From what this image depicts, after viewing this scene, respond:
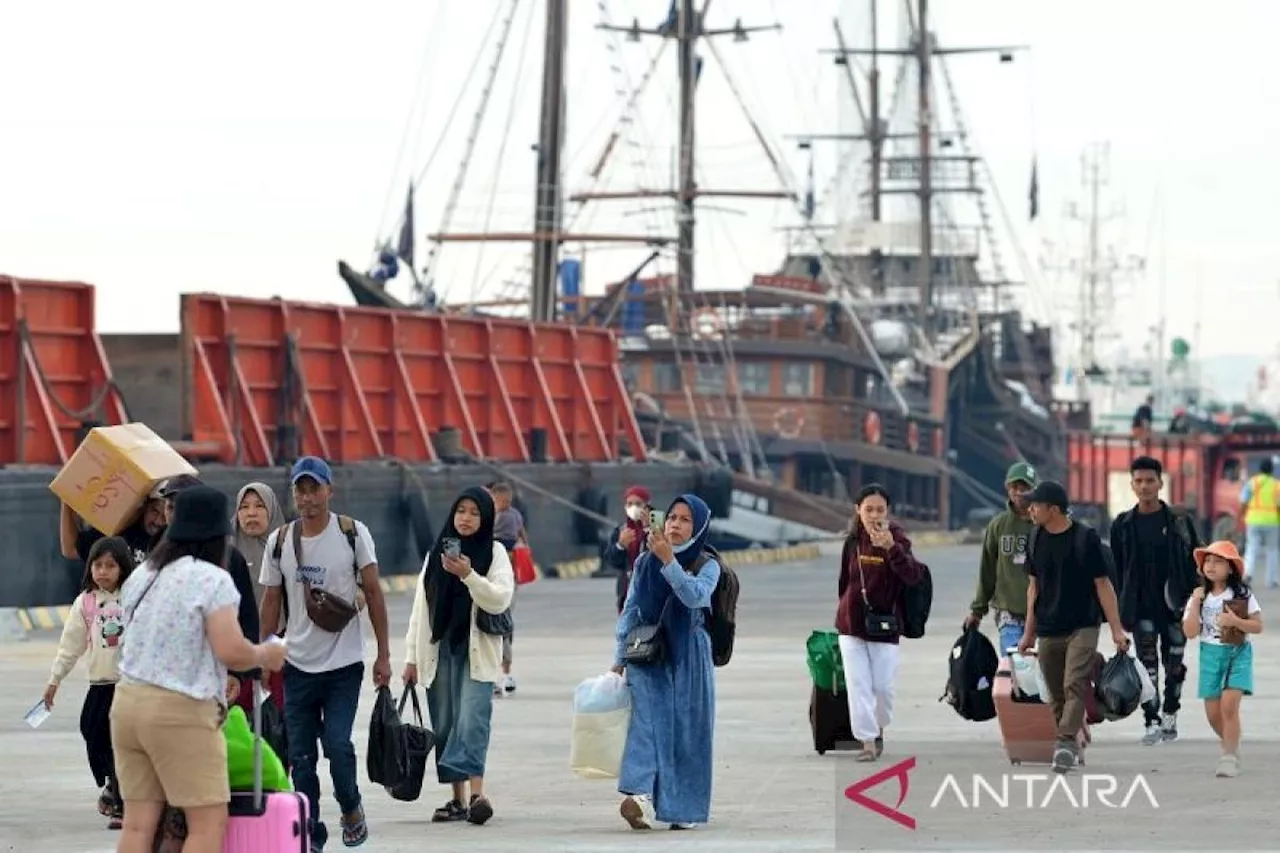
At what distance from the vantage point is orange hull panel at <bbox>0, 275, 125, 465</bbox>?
2953 cm

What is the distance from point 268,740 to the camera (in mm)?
10797

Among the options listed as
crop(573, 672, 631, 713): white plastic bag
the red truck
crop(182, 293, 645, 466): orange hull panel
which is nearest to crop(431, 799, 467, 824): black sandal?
crop(573, 672, 631, 713): white plastic bag

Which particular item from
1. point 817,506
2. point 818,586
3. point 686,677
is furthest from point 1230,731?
point 817,506

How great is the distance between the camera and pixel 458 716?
1259cm

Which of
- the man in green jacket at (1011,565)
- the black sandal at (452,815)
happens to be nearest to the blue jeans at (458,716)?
the black sandal at (452,815)

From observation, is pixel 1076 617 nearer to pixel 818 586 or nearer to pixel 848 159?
pixel 818 586

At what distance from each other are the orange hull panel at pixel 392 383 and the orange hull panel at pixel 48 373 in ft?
7.71

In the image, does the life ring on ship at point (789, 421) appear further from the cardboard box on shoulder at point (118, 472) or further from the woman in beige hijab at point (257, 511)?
the woman in beige hijab at point (257, 511)

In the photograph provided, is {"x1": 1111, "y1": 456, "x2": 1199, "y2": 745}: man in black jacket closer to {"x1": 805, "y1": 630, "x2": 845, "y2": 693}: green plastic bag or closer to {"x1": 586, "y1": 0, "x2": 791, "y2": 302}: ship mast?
{"x1": 805, "y1": 630, "x2": 845, "y2": 693}: green plastic bag

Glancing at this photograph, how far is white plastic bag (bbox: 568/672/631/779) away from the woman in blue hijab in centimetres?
5

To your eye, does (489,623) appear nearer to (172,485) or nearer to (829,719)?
(172,485)

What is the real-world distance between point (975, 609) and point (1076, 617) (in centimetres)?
79

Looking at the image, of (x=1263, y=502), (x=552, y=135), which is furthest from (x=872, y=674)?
(x=552, y=135)

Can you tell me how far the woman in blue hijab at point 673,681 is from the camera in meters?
12.2
